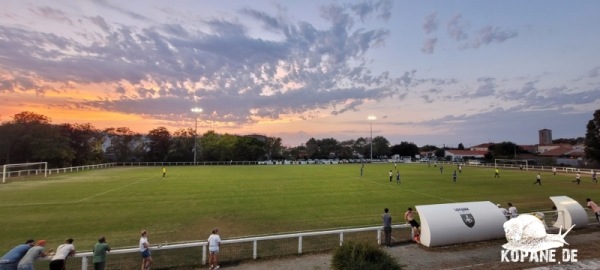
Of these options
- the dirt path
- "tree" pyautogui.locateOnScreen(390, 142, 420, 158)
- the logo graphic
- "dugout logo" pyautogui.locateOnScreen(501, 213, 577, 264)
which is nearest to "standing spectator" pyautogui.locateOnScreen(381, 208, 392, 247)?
the dirt path

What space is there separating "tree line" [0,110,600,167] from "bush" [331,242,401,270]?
215 ft

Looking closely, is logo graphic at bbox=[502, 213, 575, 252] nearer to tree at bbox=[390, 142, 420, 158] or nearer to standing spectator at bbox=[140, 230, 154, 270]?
standing spectator at bbox=[140, 230, 154, 270]

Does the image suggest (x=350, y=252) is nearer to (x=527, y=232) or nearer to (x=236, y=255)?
(x=236, y=255)

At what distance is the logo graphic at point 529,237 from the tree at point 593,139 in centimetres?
6661

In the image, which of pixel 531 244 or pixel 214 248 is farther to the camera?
pixel 531 244

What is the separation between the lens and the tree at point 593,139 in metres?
61.9

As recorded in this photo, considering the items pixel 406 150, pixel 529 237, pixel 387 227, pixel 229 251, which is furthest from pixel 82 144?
pixel 406 150

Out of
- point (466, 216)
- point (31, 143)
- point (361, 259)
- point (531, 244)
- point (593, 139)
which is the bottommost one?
point (531, 244)

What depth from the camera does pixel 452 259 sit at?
432 inches

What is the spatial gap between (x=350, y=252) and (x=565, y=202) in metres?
12.2

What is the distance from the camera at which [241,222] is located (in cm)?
1730

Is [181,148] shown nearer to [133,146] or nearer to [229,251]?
[133,146]

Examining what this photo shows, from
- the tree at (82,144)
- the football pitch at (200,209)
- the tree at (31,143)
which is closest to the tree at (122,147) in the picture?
the tree at (82,144)

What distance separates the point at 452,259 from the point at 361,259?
420 cm
